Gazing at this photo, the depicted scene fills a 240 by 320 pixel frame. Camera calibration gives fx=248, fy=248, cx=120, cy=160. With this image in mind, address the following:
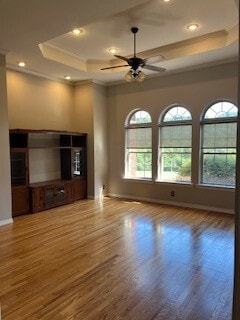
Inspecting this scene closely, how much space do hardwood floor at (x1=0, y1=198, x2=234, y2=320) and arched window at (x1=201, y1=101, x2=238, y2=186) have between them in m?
1.00

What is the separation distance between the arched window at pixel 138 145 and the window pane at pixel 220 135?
1.49 m

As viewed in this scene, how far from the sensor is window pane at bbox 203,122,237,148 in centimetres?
553

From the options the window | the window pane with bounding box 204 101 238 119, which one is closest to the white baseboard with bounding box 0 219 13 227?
the window

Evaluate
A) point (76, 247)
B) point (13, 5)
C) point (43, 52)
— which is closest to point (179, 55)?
point (43, 52)

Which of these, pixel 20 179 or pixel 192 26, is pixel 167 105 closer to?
pixel 192 26

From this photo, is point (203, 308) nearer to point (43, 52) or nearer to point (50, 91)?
point (43, 52)

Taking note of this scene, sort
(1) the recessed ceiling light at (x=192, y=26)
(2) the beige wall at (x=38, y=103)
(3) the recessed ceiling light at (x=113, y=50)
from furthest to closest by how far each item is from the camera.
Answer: (2) the beige wall at (x=38, y=103) < (3) the recessed ceiling light at (x=113, y=50) < (1) the recessed ceiling light at (x=192, y=26)

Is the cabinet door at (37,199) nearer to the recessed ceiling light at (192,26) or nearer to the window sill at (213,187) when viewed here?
the window sill at (213,187)

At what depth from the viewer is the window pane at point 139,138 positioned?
6.73 metres

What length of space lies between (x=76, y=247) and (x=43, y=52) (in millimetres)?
3740

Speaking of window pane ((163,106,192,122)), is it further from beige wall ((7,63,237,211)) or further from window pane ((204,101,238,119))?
window pane ((204,101,238,119))

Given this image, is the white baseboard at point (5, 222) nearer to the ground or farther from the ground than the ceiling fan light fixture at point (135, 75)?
nearer to the ground

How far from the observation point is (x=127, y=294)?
2545 mm

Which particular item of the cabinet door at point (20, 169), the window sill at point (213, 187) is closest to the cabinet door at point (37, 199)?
the cabinet door at point (20, 169)
